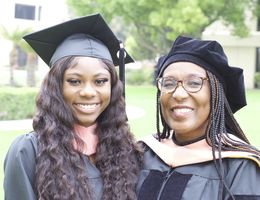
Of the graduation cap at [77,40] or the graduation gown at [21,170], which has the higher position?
the graduation cap at [77,40]

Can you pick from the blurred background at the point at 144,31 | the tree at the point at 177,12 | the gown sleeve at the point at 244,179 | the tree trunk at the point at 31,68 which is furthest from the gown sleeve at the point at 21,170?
the tree at the point at 177,12

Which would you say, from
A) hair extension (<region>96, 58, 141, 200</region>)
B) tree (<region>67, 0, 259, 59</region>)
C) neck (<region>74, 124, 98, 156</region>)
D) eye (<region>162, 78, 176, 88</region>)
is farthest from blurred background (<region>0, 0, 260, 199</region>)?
eye (<region>162, 78, 176, 88</region>)

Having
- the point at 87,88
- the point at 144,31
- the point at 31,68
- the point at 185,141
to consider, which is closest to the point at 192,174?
the point at 185,141

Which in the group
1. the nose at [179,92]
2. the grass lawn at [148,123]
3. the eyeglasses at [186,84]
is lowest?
the grass lawn at [148,123]

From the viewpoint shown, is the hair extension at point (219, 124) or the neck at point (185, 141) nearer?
the hair extension at point (219, 124)

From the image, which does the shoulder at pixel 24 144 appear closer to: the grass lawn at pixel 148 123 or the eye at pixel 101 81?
the eye at pixel 101 81

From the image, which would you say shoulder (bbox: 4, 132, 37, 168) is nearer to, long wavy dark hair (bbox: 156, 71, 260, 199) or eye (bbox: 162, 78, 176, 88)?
eye (bbox: 162, 78, 176, 88)

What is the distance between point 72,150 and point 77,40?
24.8 inches

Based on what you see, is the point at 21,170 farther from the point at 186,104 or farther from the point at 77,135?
the point at 186,104

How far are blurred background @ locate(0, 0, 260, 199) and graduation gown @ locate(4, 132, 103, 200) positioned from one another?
410 inches

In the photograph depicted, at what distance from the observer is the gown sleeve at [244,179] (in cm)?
239

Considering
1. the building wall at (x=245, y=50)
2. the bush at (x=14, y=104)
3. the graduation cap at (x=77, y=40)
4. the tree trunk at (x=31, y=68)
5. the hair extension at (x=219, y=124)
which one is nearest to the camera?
the hair extension at (x=219, y=124)

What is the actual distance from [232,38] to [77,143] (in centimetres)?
2647

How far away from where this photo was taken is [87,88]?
105 inches
